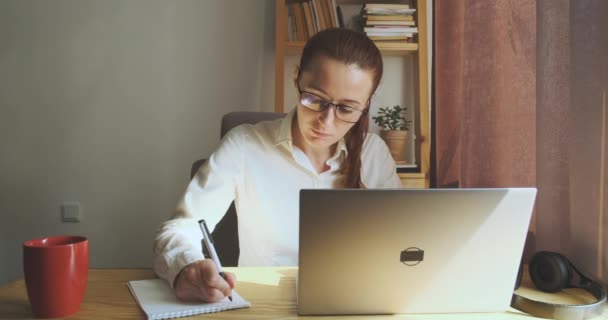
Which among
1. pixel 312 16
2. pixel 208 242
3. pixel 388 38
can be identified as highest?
pixel 312 16

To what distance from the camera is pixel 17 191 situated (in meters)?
2.12

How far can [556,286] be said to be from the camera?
2.45ft

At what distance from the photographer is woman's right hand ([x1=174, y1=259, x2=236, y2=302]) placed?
66cm

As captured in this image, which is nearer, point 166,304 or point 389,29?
point 166,304

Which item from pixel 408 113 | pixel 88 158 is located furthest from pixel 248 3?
pixel 88 158

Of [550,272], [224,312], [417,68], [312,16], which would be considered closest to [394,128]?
[417,68]

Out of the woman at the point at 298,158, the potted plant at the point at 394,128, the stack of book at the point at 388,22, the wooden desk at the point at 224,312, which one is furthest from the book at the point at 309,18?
the wooden desk at the point at 224,312

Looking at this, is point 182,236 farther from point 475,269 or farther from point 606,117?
point 606,117

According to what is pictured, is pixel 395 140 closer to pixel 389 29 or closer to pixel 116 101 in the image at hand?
pixel 389 29

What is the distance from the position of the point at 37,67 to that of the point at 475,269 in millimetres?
2216

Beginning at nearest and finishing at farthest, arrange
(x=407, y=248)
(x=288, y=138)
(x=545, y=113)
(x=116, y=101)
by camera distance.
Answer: (x=407, y=248) → (x=545, y=113) → (x=288, y=138) → (x=116, y=101)

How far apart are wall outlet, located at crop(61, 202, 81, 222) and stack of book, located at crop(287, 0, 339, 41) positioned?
4.43ft

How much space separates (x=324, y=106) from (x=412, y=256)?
21.8 inches

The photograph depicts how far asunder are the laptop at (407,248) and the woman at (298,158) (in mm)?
417
